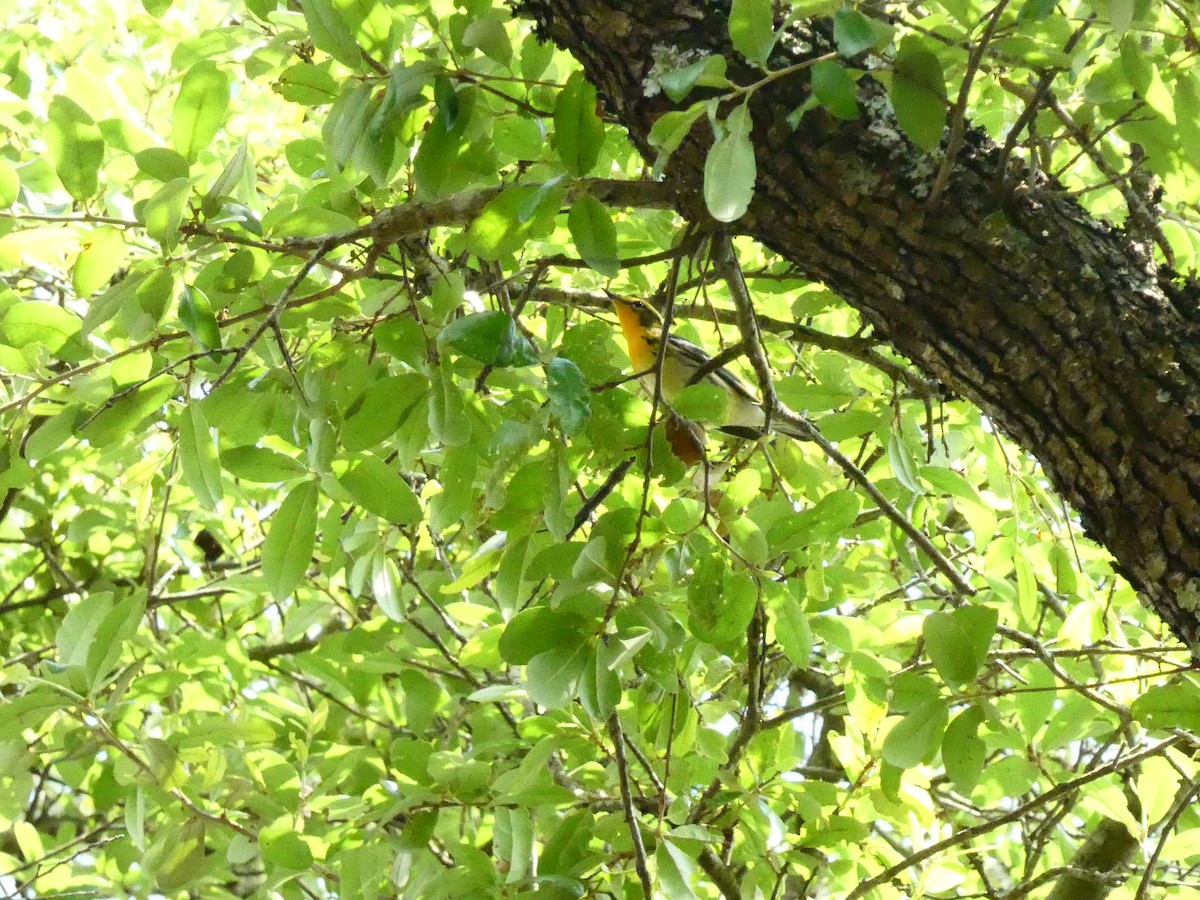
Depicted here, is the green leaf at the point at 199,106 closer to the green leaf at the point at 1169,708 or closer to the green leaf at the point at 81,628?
the green leaf at the point at 81,628

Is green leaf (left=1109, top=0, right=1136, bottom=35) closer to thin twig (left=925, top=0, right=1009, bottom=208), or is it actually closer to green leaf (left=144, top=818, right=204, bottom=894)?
thin twig (left=925, top=0, right=1009, bottom=208)

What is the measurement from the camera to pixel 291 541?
1651 millimetres

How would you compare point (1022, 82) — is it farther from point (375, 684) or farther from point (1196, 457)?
point (375, 684)

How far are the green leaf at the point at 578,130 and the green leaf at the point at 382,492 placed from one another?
55 cm

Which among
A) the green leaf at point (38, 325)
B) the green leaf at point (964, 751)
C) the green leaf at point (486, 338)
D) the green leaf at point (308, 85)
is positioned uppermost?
the green leaf at point (308, 85)

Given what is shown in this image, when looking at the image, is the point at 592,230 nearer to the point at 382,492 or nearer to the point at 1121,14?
the point at 382,492

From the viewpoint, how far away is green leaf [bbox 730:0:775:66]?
127 centimetres

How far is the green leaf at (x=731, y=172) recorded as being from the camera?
1.20m

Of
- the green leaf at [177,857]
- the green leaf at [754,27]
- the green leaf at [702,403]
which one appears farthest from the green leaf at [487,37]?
the green leaf at [177,857]

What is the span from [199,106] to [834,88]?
933mm

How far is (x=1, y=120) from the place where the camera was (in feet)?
7.63

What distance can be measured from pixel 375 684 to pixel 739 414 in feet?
4.19

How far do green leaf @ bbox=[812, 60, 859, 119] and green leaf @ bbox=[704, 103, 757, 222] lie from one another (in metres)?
0.11

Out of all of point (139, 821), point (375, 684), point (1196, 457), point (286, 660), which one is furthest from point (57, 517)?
point (1196, 457)
